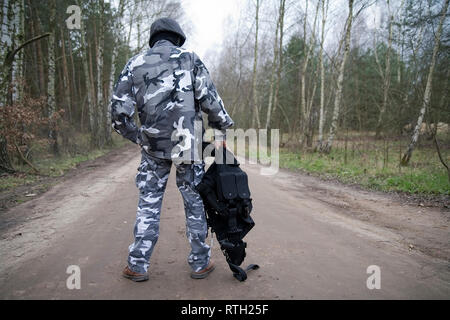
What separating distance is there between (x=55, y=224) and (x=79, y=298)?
2.27 meters

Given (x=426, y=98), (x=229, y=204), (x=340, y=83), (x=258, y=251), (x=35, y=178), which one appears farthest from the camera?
(x=340, y=83)

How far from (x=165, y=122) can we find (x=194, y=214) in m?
0.87

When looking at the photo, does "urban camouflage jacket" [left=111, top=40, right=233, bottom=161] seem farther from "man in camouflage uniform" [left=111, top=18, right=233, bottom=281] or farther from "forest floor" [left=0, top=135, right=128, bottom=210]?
"forest floor" [left=0, top=135, right=128, bottom=210]

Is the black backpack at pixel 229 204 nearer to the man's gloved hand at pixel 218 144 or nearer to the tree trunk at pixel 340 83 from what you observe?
the man's gloved hand at pixel 218 144

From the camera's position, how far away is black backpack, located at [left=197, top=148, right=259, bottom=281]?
2.50 meters

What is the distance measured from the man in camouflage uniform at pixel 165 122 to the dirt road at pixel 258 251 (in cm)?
33

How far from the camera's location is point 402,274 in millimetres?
2734

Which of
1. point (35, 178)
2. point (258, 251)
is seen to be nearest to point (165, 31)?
point (258, 251)

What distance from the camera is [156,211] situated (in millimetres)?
2604

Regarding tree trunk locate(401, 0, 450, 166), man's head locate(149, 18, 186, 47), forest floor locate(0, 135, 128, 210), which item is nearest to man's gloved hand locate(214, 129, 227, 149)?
man's head locate(149, 18, 186, 47)

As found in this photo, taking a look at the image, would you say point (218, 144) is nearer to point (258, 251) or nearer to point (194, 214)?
point (194, 214)

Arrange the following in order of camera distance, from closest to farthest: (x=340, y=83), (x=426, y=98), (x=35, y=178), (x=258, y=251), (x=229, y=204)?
(x=229, y=204) → (x=258, y=251) → (x=35, y=178) → (x=426, y=98) → (x=340, y=83)

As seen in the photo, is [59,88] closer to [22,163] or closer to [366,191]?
[22,163]
